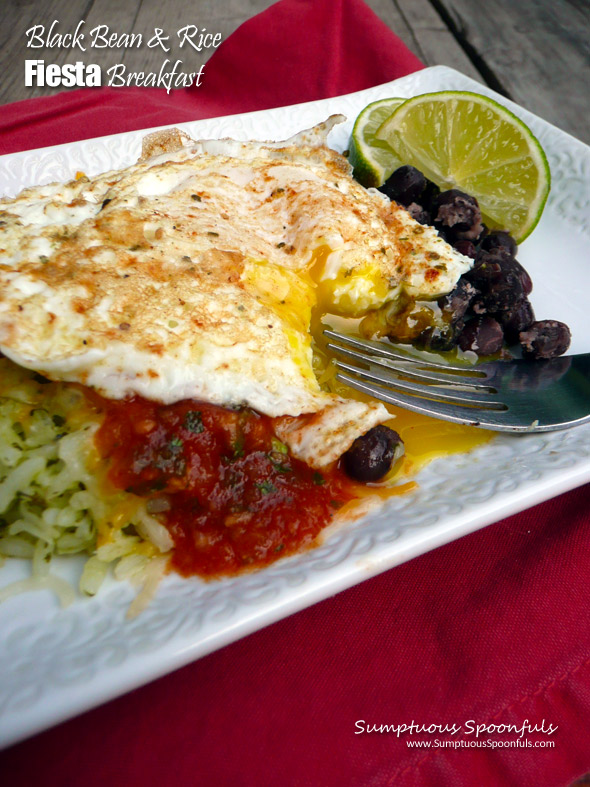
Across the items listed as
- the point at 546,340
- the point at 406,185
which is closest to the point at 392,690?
the point at 546,340

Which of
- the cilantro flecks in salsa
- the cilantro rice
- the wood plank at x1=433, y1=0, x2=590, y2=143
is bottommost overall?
the cilantro rice

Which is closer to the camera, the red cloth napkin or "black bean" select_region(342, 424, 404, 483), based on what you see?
the red cloth napkin

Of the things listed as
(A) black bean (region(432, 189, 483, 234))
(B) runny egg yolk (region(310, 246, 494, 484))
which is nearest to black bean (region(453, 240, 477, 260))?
(A) black bean (region(432, 189, 483, 234))

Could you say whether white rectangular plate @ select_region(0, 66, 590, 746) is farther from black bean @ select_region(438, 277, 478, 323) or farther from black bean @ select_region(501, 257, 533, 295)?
black bean @ select_region(501, 257, 533, 295)

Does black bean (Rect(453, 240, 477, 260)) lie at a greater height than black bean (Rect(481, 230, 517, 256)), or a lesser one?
lesser

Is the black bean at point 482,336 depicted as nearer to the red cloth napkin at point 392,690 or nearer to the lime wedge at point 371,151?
the red cloth napkin at point 392,690

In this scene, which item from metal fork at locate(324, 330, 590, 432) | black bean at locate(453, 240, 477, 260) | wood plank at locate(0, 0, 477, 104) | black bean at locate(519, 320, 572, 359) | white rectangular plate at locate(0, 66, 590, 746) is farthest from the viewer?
wood plank at locate(0, 0, 477, 104)

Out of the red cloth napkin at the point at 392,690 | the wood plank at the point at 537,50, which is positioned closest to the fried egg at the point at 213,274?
the red cloth napkin at the point at 392,690

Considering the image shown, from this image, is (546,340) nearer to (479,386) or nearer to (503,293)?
(503,293)

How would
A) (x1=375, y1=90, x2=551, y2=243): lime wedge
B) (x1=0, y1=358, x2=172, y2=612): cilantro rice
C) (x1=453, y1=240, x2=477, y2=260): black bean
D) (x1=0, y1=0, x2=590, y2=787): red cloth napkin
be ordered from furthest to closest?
(x1=375, y1=90, x2=551, y2=243): lime wedge < (x1=453, y1=240, x2=477, y2=260): black bean < (x1=0, y1=358, x2=172, y2=612): cilantro rice < (x1=0, y1=0, x2=590, y2=787): red cloth napkin
